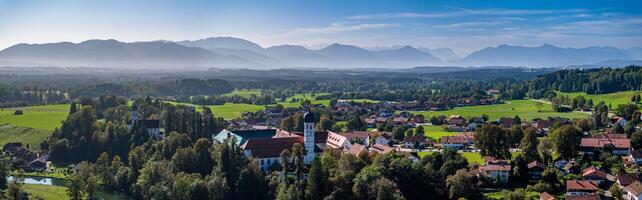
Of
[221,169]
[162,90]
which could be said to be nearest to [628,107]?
[221,169]

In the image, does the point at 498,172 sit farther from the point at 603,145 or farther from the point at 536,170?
the point at 603,145

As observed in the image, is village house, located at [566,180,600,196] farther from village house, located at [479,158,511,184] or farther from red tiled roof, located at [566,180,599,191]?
village house, located at [479,158,511,184]

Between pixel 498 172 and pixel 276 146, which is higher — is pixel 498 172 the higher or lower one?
the lower one

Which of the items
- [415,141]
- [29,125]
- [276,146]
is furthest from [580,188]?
[29,125]

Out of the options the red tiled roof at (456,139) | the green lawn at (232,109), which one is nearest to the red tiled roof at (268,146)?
the red tiled roof at (456,139)

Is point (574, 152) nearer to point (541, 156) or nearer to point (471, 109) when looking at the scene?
point (541, 156)

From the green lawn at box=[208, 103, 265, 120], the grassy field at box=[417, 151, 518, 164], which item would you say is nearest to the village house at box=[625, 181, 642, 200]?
the grassy field at box=[417, 151, 518, 164]
